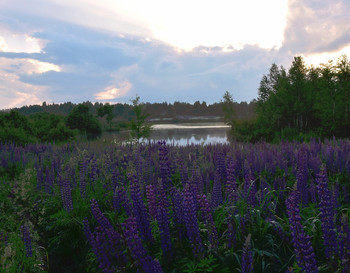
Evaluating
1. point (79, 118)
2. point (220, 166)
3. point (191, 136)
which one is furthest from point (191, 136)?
point (220, 166)

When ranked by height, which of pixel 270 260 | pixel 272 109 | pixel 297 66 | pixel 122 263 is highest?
pixel 297 66

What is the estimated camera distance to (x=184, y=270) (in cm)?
291

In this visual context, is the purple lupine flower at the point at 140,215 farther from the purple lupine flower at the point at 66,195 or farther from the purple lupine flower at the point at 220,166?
the purple lupine flower at the point at 220,166

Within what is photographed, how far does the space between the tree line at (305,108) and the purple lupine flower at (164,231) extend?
30256mm

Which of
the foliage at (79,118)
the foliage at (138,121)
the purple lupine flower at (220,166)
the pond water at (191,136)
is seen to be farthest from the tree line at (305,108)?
the foliage at (79,118)

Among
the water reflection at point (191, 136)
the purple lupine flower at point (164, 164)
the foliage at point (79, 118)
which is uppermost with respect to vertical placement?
the foliage at point (79, 118)

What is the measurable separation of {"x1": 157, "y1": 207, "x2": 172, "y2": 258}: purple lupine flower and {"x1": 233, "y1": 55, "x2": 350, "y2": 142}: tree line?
3026 cm

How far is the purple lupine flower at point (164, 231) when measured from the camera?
3172mm

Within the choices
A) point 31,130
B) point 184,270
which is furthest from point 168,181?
point 31,130

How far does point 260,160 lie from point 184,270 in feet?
13.7

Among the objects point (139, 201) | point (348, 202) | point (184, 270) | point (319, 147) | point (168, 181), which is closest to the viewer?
point (184, 270)

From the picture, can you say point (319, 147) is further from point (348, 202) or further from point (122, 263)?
point (122, 263)

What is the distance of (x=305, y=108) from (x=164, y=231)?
130 feet

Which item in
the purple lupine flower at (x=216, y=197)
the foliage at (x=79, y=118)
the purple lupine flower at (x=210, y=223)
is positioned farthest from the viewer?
the foliage at (x=79, y=118)
